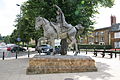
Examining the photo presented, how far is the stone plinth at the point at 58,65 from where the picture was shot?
27.8 ft

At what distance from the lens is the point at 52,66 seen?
8.77 metres

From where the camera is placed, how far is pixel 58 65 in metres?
8.87

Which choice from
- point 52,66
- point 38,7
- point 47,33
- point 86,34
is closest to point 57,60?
point 52,66

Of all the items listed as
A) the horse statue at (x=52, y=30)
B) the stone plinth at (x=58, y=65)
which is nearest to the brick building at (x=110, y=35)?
the horse statue at (x=52, y=30)

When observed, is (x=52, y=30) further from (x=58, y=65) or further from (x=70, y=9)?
(x=70, y=9)

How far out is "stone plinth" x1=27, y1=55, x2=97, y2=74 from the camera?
848 centimetres

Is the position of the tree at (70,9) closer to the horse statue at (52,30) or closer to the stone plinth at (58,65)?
the horse statue at (52,30)

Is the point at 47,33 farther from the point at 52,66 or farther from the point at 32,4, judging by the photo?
the point at 32,4

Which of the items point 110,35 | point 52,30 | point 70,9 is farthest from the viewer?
point 110,35

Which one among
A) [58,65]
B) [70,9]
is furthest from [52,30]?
[70,9]

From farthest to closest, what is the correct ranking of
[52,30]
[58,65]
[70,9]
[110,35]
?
[110,35], [70,9], [52,30], [58,65]

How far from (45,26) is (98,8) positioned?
31.8 ft

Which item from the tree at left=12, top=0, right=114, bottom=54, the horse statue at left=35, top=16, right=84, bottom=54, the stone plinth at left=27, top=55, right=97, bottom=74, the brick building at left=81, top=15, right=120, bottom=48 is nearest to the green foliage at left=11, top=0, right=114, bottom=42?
the tree at left=12, top=0, right=114, bottom=54

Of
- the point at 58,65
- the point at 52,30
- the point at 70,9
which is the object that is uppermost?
the point at 70,9
